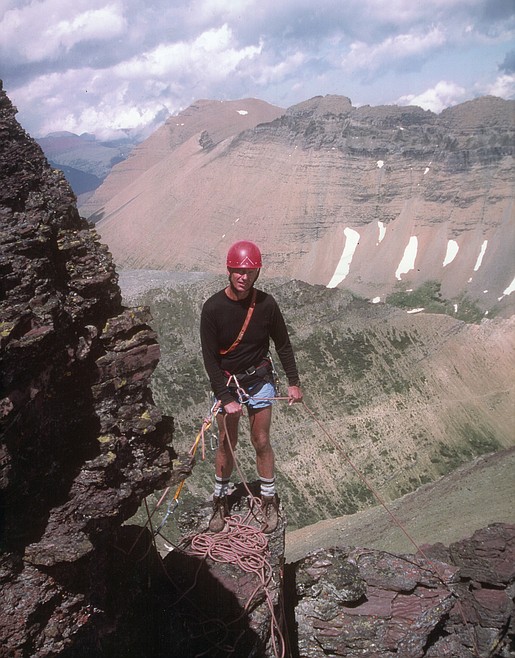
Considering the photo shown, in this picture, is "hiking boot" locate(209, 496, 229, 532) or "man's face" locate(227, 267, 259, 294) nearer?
"man's face" locate(227, 267, 259, 294)

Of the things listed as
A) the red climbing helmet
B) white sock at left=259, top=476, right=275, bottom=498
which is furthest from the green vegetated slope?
the red climbing helmet

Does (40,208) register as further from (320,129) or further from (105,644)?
(320,129)

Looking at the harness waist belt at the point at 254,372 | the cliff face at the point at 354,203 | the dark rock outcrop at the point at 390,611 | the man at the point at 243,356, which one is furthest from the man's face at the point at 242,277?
the cliff face at the point at 354,203

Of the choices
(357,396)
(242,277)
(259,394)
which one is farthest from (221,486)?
(357,396)

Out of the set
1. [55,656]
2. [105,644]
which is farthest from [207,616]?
[55,656]

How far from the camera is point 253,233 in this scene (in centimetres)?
9194

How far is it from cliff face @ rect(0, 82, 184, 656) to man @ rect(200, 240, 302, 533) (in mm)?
828

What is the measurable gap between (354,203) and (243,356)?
92.5 m

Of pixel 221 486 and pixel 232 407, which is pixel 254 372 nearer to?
pixel 232 407

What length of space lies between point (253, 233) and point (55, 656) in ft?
291

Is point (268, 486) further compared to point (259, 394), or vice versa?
point (268, 486)

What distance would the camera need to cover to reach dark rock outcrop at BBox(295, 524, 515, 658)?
7.15 meters

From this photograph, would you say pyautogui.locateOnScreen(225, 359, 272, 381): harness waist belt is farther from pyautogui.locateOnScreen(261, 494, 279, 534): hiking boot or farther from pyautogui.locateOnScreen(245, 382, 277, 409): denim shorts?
pyautogui.locateOnScreen(261, 494, 279, 534): hiking boot

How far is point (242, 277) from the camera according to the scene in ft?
20.4
